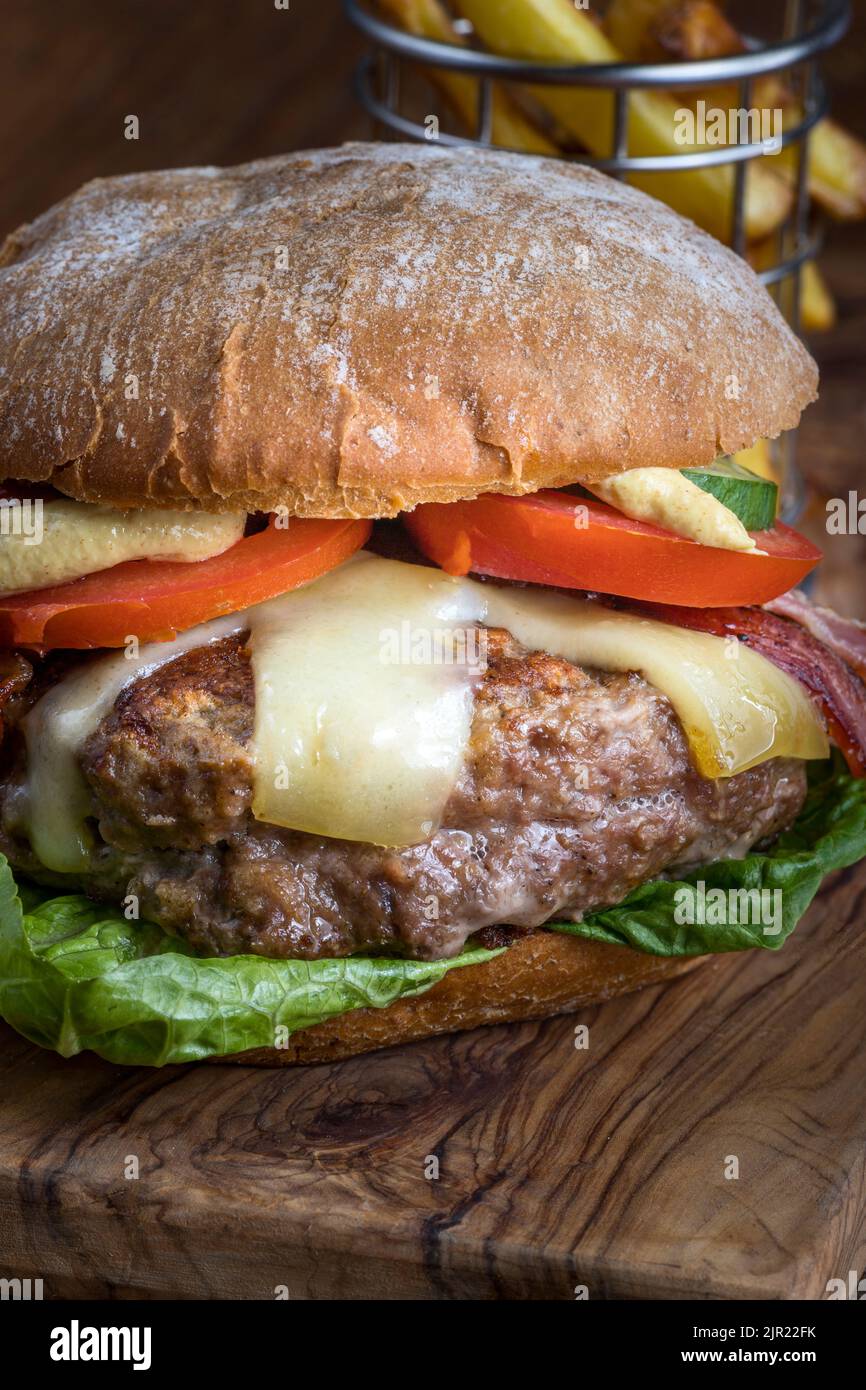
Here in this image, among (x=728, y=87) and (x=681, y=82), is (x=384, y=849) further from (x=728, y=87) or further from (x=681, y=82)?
(x=728, y=87)

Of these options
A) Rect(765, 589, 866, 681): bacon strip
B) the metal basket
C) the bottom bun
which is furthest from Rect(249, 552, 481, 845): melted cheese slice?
the metal basket

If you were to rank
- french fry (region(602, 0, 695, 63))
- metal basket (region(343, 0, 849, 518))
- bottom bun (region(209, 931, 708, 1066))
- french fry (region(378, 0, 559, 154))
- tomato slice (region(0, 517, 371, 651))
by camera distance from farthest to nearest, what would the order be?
french fry (region(378, 0, 559, 154)) < french fry (region(602, 0, 695, 63)) < metal basket (region(343, 0, 849, 518)) < bottom bun (region(209, 931, 708, 1066)) < tomato slice (region(0, 517, 371, 651))

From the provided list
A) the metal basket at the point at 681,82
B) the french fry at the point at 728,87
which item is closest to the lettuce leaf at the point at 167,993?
the metal basket at the point at 681,82

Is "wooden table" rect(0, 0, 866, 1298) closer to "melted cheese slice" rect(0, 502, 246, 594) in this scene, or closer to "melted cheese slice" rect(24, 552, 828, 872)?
"melted cheese slice" rect(24, 552, 828, 872)

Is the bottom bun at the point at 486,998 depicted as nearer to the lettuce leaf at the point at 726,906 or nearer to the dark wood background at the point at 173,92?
the lettuce leaf at the point at 726,906

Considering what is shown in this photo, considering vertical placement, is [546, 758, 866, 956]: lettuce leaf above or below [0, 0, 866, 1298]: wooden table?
above

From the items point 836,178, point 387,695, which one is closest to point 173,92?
point 836,178

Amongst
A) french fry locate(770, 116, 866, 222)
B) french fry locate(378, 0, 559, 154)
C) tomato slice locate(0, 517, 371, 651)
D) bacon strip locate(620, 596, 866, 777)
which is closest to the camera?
tomato slice locate(0, 517, 371, 651)
